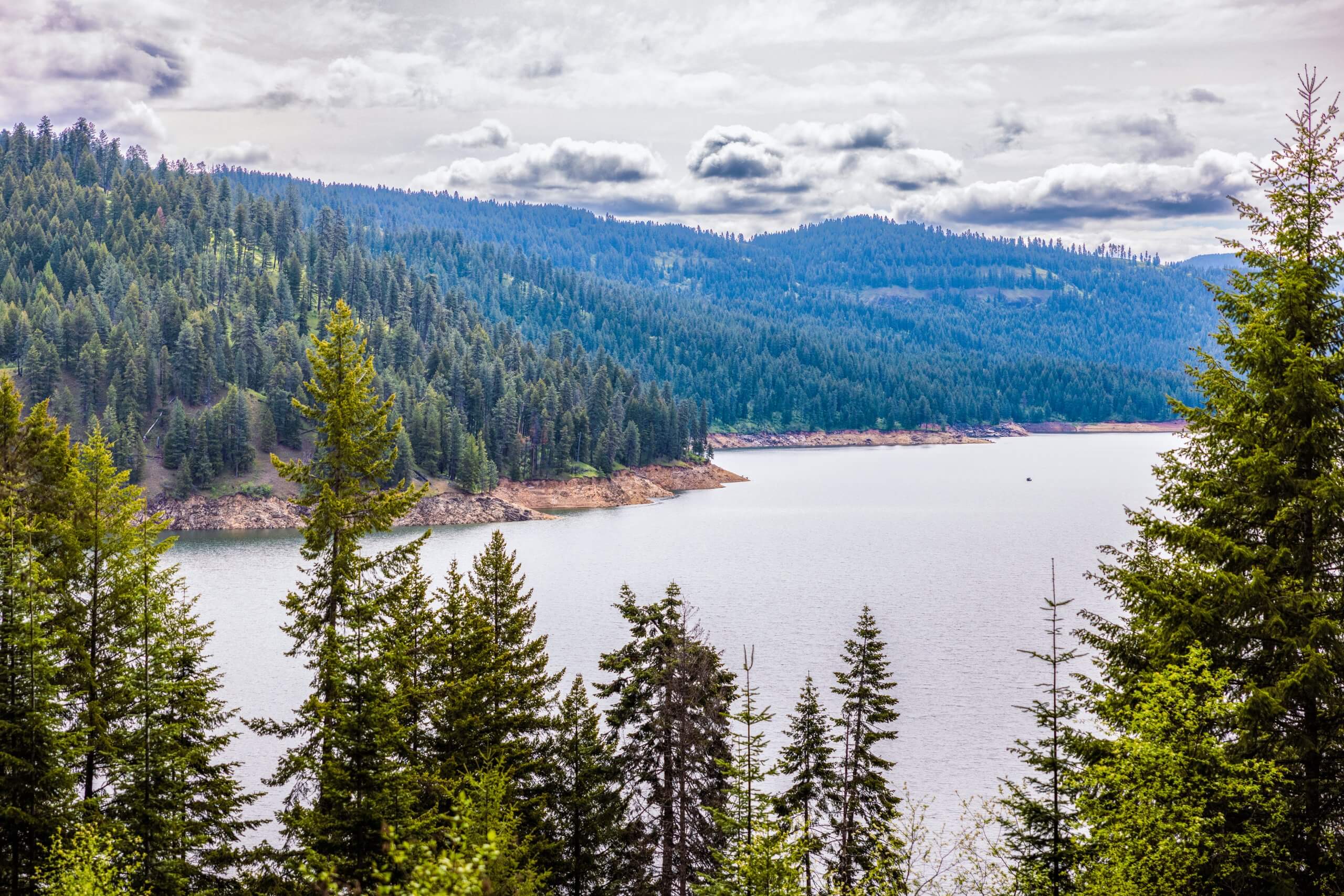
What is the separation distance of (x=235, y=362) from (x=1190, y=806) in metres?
147

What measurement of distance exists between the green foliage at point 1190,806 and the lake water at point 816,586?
63.3 ft

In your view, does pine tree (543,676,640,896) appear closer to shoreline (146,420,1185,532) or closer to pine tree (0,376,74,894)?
pine tree (0,376,74,894)

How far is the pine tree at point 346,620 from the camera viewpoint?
1988 centimetres

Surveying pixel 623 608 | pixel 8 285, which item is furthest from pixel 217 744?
pixel 8 285

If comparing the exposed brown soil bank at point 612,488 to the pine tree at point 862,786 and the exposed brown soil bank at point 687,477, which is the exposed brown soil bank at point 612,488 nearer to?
the exposed brown soil bank at point 687,477

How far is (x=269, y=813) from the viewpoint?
3681 centimetres

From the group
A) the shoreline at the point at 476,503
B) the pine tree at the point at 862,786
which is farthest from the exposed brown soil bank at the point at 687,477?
the pine tree at the point at 862,786

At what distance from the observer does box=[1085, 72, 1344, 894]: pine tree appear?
57.1ft

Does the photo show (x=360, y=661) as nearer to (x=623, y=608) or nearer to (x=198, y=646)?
(x=198, y=646)

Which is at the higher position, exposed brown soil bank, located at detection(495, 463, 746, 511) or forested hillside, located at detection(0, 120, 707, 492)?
forested hillside, located at detection(0, 120, 707, 492)

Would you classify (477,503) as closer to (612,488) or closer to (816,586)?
(612,488)

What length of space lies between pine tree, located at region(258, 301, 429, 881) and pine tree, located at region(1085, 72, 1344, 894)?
47.3 ft

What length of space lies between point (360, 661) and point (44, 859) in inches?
297

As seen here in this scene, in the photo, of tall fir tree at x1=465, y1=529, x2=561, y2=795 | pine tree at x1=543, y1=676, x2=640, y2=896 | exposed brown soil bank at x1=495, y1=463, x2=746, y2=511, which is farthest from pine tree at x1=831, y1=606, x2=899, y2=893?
exposed brown soil bank at x1=495, y1=463, x2=746, y2=511
